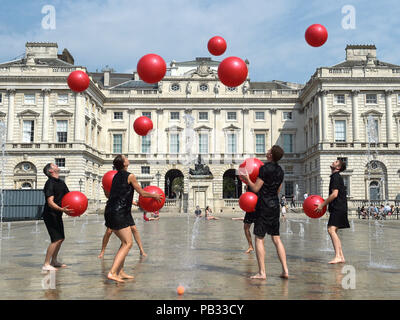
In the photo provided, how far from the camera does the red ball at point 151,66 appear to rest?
10.1 metres

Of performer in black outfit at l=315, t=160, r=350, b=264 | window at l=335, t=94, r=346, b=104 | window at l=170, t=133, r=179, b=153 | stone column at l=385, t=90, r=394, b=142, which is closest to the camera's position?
performer in black outfit at l=315, t=160, r=350, b=264

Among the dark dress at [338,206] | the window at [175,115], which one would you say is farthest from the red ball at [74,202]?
the window at [175,115]

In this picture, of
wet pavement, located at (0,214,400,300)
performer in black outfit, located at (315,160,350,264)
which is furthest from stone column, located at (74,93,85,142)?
performer in black outfit, located at (315,160,350,264)

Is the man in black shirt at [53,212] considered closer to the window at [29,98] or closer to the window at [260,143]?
the window at [29,98]

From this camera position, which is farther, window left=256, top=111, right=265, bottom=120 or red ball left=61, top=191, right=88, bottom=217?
window left=256, top=111, right=265, bottom=120

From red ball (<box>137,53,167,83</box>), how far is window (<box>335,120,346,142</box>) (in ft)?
134

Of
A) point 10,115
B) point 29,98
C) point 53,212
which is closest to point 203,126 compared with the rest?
point 29,98

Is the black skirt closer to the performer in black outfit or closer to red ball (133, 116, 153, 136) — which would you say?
the performer in black outfit

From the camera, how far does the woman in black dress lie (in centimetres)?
627

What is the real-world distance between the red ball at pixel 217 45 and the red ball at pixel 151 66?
3121 mm

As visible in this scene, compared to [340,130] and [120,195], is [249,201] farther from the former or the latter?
[340,130]

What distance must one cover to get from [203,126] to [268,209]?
49.6 meters
